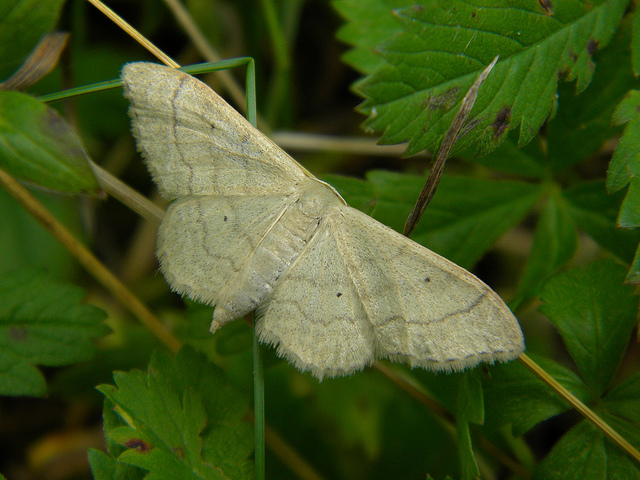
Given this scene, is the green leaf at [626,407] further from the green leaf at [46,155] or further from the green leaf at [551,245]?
the green leaf at [46,155]

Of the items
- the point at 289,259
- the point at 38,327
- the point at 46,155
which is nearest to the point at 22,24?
the point at 46,155

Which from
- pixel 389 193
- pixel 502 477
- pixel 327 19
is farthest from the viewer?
pixel 327 19

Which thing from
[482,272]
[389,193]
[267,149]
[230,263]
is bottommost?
[482,272]

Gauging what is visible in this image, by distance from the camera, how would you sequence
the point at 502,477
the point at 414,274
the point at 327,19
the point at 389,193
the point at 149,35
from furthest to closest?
the point at 327,19 → the point at 149,35 → the point at 502,477 → the point at 389,193 → the point at 414,274

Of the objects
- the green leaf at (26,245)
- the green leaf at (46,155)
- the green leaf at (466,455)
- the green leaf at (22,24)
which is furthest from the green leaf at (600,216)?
the green leaf at (26,245)

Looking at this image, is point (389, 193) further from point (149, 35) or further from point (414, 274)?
point (149, 35)

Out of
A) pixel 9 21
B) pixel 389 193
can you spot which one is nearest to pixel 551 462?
pixel 389 193

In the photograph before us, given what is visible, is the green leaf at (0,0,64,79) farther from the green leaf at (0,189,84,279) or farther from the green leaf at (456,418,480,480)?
the green leaf at (456,418,480,480)

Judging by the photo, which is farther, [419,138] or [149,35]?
[149,35]
